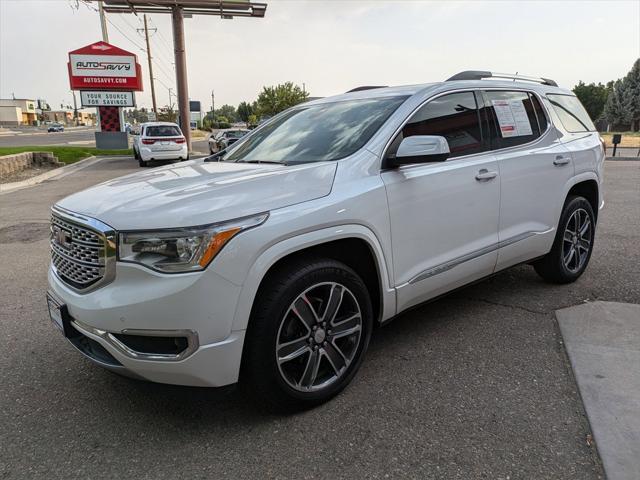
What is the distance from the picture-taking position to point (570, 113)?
4641mm

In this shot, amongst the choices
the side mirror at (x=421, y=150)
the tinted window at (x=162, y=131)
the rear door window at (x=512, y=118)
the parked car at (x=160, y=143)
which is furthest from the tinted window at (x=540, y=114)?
the tinted window at (x=162, y=131)

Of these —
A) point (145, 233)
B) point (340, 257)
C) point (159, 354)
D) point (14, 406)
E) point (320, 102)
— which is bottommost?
point (14, 406)

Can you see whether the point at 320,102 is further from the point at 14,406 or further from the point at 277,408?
the point at 14,406

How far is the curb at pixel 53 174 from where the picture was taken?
12.1 m

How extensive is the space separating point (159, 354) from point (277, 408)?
2.38ft

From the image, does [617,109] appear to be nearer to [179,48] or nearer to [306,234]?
[179,48]

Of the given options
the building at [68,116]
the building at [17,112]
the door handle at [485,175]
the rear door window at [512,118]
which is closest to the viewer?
the door handle at [485,175]

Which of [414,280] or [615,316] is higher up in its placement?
[414,280]

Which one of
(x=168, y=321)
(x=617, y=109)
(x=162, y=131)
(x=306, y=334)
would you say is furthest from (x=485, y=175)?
(x=617, y=109)

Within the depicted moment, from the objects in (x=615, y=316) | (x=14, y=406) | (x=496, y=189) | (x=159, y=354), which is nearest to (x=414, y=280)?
(x=496, y=189)

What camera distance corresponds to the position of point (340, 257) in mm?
2867

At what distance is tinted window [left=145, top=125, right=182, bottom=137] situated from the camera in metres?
18.5

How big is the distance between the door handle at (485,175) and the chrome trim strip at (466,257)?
505 mm

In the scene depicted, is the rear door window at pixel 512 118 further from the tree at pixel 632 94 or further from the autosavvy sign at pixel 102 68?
the tree at pixel 632 94
